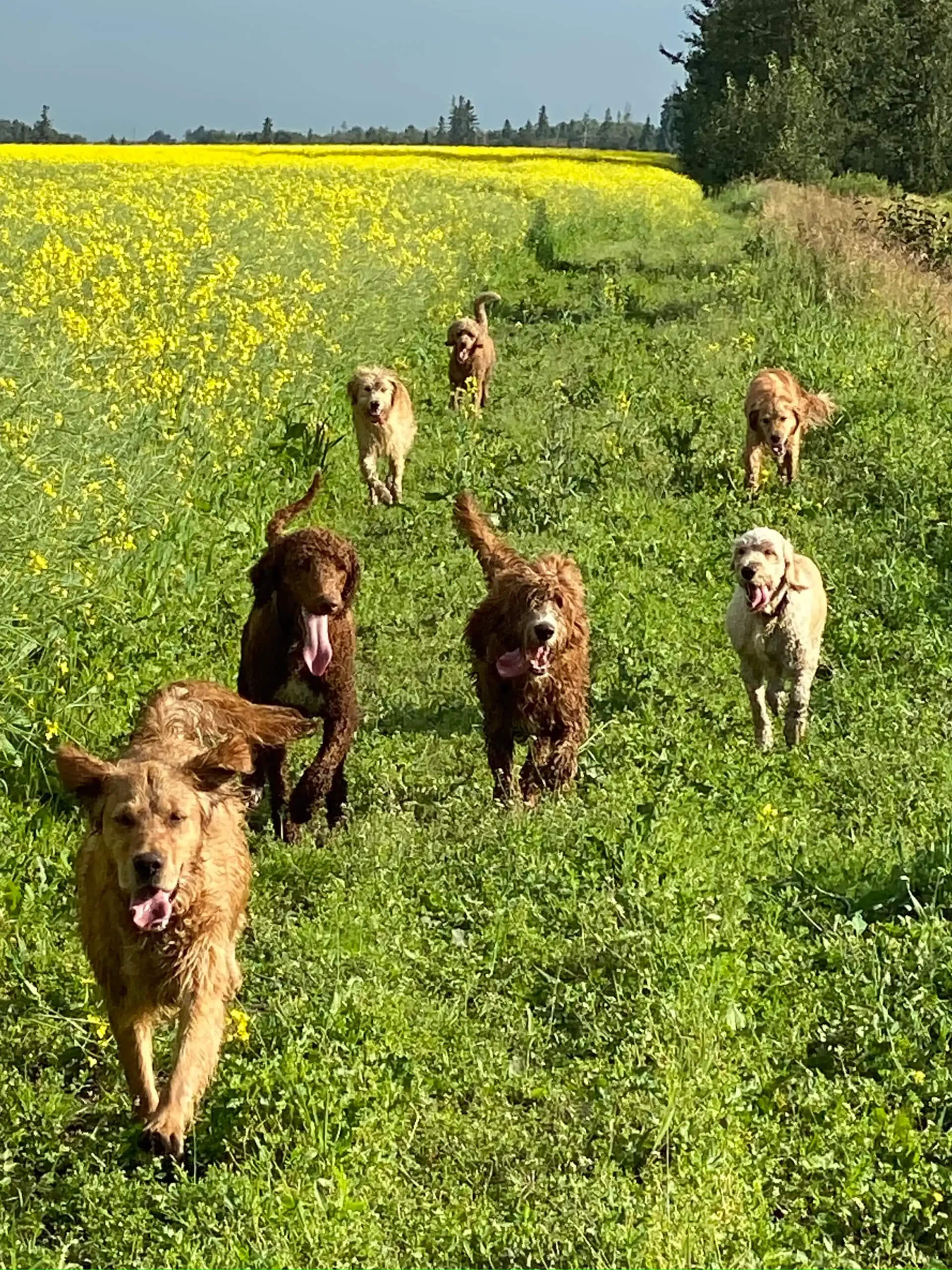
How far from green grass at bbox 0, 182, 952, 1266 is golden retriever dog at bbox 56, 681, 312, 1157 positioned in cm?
16

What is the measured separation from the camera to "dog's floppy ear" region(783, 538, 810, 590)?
807cm

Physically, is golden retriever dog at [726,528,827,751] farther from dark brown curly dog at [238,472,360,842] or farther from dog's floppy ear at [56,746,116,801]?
dog's floppy ear at [56,746,116,801]

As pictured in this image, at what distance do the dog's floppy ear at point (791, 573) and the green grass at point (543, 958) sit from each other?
0.63 m

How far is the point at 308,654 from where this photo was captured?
673 cm

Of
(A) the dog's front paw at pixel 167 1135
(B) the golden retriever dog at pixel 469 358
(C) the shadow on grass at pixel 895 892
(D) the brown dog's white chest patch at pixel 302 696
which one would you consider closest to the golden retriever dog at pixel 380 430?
Result: (B) the golden retriever dog at pixel 469 358

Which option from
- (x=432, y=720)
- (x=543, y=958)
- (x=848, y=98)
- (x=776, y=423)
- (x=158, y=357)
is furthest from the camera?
(x=848, y=98)

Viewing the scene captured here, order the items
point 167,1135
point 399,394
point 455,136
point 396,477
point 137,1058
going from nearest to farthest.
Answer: point 167,1135
point 137,1058
point 396,477
point 399,394
point 455,136

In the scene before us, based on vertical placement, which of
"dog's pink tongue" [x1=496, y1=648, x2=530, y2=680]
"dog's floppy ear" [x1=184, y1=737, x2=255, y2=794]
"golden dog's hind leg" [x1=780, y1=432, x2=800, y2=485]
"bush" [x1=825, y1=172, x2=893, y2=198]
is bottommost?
"golden dog's hind leg" [x1=780, y1=432, x2=800, y2=485]

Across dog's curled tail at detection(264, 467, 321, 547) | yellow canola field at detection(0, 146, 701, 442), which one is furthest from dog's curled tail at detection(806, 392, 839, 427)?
dog's curled tail at detection(264, 467, 321, 547)

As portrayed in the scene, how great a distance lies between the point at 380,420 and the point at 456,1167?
27.8ft

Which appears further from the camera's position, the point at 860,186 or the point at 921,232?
the point at 860,186

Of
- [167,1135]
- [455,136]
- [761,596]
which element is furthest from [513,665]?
[455,136]

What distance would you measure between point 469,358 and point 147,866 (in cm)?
1123

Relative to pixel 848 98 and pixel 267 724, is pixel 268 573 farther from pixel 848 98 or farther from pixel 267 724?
pixel 848 98
